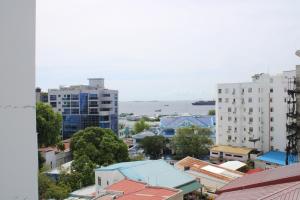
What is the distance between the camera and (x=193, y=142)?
34.5m

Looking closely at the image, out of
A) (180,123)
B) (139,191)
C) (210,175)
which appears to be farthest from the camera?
(180,123)

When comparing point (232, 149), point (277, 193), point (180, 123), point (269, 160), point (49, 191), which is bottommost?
point (269, 160)

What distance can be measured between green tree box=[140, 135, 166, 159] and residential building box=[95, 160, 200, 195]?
1843 cm

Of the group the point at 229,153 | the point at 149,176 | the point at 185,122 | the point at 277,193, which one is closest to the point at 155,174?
the point at 149,176

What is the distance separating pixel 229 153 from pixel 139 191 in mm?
22645

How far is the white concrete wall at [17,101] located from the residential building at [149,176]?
15039 mm

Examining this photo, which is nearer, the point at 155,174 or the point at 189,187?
the point at 189,187

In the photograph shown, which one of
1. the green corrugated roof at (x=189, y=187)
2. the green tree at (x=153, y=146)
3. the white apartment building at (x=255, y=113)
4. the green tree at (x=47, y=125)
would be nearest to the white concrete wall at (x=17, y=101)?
the green corrugated roof at (x=189, y=187)

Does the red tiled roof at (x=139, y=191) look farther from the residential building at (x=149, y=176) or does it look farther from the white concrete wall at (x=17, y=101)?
the white concrete wall at (x=17, y=101)

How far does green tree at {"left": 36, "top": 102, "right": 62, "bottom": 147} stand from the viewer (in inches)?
1076

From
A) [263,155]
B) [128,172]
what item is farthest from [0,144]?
[263,155]

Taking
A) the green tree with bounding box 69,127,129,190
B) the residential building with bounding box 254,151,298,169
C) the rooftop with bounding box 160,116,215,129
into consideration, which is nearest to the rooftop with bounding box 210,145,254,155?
the residential building with bounding box 254,151,298,169

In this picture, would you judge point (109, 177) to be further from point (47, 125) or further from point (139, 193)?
point (47, 125)

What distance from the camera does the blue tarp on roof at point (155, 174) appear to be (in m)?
17.2
